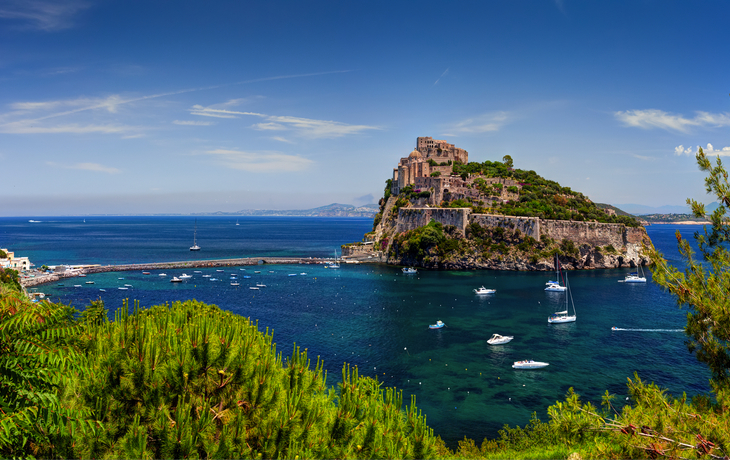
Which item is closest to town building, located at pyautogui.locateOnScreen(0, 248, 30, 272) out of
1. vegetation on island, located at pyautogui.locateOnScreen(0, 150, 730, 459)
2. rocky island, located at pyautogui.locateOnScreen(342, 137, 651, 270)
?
rocky island, located at pyautogui.locateOnScreen(342, 137, 651, 270)

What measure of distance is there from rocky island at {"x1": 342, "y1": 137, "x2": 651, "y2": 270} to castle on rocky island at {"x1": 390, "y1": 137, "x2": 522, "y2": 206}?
0.17m

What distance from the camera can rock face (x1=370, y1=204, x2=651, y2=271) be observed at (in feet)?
198

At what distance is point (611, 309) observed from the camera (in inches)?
1476

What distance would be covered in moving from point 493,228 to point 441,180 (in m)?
14.2

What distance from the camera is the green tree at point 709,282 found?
26.9 ft

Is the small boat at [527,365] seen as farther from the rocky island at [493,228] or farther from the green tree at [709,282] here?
the rocky island at [493,228]

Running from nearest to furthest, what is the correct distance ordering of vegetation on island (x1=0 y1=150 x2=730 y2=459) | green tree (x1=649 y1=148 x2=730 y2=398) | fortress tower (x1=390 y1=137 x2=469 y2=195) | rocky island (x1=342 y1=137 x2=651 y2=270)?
vegetation on island (x1=0 y1=150 x2=730 y2=459), green tree (x1=649 y1=148 x2=730 y2=398), rocky island (x1=342 y1=137 x2=651 y2=270), fortress tower (x1=390 y1=137 x2=469 y2=195)

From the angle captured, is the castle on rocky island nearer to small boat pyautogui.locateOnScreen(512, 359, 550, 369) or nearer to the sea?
the sea

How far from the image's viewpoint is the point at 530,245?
6062cm

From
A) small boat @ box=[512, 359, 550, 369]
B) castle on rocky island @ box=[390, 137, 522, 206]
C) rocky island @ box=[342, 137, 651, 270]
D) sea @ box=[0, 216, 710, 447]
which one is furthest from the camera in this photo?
castle on rocky island @ box=[390, 137, 522, 206]

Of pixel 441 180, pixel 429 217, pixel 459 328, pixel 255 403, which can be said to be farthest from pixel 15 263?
pixel 441 180

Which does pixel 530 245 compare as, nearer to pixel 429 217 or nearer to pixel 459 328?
pixel 429 217

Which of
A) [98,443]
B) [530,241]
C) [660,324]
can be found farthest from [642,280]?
[98,443]

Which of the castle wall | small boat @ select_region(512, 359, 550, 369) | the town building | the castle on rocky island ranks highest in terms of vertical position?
the castle on rocky island
